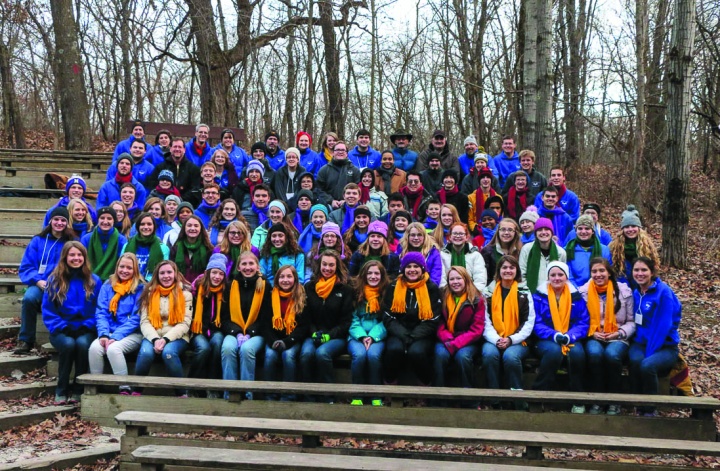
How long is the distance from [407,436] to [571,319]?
2434 millimetres

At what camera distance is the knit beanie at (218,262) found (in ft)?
21.3

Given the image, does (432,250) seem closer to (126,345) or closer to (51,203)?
(126,345)

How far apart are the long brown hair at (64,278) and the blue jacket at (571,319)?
4741mm

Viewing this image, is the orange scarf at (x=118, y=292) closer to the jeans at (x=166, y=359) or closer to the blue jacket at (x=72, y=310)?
the blue jacket at (x=72, y=310)

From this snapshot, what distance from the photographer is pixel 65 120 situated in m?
16.7

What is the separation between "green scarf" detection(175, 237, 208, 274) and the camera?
7.09 metres

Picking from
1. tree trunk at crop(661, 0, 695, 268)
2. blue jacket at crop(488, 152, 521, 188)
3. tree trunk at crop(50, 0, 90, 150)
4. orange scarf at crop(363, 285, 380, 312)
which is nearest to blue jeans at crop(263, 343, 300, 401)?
orange scarf at crop(363, 285, 380, 312)

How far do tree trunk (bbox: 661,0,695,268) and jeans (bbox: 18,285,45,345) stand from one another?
30.7ft

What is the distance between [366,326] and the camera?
6375 millimetres

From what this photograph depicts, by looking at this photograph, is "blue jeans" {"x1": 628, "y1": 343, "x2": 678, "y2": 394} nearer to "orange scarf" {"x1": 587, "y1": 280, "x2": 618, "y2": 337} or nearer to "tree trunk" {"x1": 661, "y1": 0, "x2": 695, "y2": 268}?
"orange scarf" {"x1": 587, "y1": 280, "x2": 618, "y2": 337}

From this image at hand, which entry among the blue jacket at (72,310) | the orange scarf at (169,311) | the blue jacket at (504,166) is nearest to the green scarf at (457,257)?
the orange scarf at (169,311)

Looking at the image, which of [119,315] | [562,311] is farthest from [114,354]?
[562,311]

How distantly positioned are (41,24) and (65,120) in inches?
395

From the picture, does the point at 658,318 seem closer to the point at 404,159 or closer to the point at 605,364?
the point at 605,364
